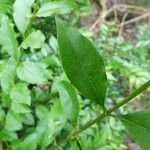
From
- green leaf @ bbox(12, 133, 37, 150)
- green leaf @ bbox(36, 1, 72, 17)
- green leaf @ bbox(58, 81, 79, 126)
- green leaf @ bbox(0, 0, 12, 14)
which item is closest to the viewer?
green leaf @ bbox(58, 81, 79, 126)

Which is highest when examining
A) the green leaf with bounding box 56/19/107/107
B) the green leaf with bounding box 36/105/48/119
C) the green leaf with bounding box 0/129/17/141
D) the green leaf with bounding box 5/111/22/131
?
the green leaf with bounding box 56/19/107/107

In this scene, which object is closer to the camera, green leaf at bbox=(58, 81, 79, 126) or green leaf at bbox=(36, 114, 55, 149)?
green leaf at bbox=(58, 81, 79, 126)

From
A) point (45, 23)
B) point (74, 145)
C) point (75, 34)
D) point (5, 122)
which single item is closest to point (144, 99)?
point (45, 23)

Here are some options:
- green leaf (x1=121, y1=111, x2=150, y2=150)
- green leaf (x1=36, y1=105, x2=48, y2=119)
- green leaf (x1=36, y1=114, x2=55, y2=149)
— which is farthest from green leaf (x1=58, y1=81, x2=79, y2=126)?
green leaf (x1=36, y1=105, x2=48, y2=119)

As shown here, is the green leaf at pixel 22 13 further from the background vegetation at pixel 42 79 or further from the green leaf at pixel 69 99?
the green leaf at pixel 69 99

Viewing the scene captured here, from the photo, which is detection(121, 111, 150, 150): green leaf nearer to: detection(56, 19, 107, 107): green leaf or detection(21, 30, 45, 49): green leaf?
detection(56, 19, 107, 107): green leaf

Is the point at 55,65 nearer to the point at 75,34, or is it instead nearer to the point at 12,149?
the point at 12,149

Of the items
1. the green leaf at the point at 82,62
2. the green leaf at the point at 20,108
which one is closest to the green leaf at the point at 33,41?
the green leaf at the point at 20,108
